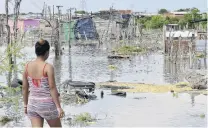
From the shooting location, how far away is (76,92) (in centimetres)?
1802

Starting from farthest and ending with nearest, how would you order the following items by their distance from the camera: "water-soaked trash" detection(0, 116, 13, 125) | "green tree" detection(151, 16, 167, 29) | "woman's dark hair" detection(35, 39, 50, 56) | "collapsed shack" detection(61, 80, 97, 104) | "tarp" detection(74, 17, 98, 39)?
"green tree" detection(151, 16, 167, 29) → "tarp" detection(74, 17, 98, 39) → "collapsed shack" detection(61, 80, 97, 104) → "water-soaked trash" detection(0, 116, 13, 125) → "woman's dark hair" detection(35, 39, 50, 56)

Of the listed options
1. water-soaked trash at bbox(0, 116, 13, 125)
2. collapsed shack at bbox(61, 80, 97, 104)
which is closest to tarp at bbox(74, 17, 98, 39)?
collapsed shack at bbox(61, 80, 97, 104)

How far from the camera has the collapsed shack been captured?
17.0 metres

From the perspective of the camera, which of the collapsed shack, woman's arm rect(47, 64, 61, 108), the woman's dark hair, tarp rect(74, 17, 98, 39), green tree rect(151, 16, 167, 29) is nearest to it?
woman's arm rect(47, 64, 61, 108)

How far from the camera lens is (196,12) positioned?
356ft

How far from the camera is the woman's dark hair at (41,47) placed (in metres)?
6.34

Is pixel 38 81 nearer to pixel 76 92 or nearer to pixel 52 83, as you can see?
pixel 52 83

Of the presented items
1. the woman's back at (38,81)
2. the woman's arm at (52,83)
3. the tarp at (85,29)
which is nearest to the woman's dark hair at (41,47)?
the woman's back at (38,81)

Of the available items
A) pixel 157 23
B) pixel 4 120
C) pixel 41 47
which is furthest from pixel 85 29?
pixel 41 47

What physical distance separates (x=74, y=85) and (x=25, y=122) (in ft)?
21.1

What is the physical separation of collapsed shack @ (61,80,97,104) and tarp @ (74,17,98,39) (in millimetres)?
66007

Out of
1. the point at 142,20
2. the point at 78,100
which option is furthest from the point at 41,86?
the point at 142,20

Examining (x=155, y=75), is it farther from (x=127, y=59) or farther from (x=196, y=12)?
(x=196, y=12)

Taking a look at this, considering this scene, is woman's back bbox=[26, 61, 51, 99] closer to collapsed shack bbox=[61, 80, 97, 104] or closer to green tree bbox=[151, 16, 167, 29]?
collapsed shack bbox=[61, 80, 97, 104]
